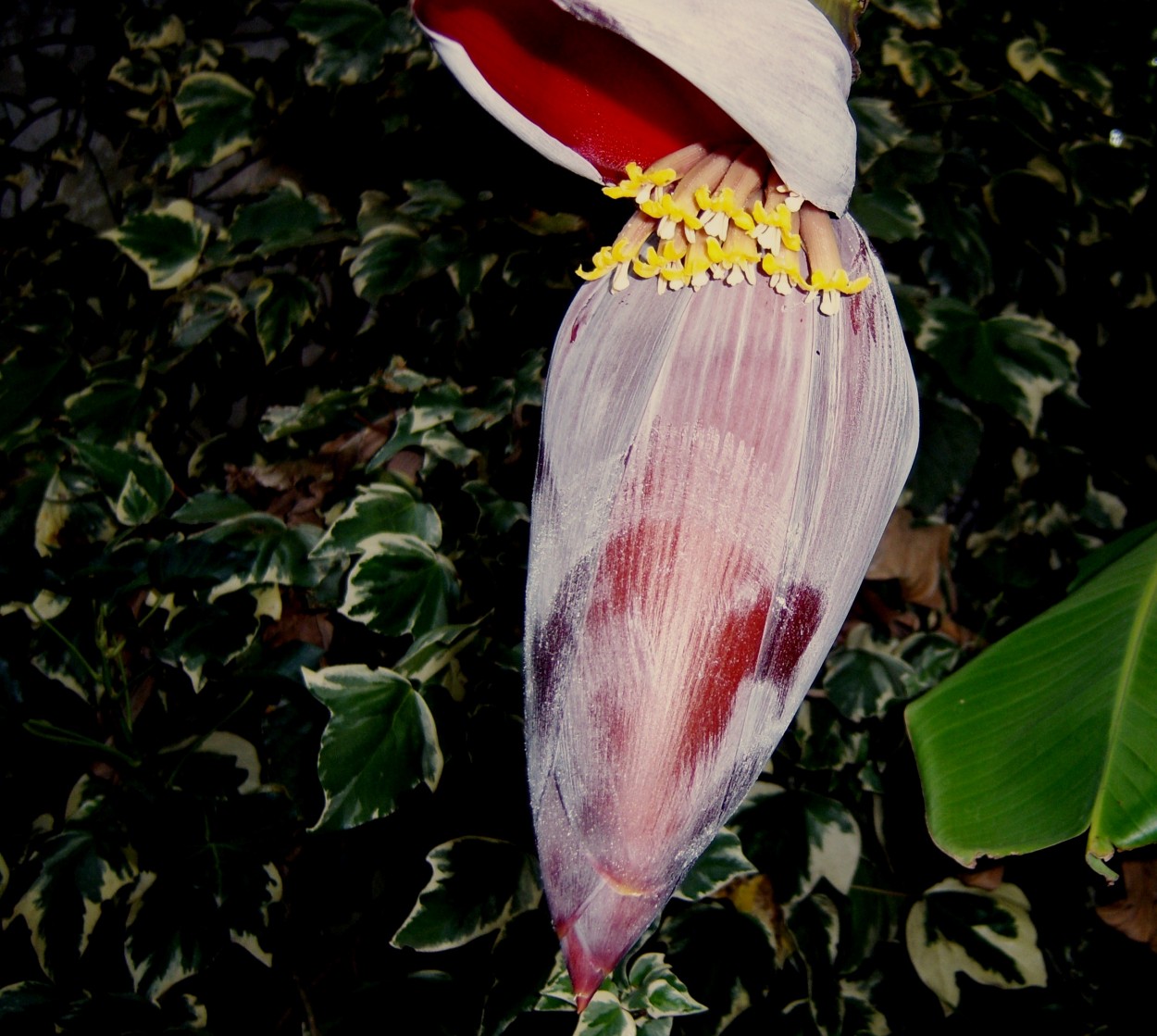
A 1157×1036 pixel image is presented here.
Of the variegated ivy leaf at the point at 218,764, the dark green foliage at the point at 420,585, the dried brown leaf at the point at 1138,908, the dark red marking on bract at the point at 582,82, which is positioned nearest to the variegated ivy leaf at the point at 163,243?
the dark green foliage at the point at 420,585

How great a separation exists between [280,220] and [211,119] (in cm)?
14

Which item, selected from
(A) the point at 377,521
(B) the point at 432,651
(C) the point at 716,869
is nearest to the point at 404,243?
(A) the point at 377,521

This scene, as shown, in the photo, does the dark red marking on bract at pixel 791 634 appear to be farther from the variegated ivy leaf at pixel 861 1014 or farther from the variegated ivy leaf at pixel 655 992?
the variegated ivy leaf at pixel 861 1014

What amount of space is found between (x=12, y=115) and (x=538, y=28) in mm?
1423

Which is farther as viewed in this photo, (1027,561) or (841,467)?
(1027,561)

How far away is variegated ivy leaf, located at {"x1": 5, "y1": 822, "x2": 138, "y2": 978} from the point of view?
59 cm

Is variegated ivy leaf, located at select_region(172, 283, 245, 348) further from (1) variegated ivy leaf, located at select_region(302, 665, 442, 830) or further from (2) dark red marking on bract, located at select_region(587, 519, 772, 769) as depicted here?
(2) dark red marking on bract, located at select_region(587, 519, 772, 769)

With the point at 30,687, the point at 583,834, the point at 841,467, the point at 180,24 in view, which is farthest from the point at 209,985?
the point at 180,24

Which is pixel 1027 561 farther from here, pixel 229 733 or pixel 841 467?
pixel 229 733

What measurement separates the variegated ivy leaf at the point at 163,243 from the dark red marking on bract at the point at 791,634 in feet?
2.35

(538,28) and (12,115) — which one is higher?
(538,28)

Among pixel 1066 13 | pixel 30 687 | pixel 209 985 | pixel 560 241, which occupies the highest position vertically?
pixel 1066 13

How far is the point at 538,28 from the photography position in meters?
0.28

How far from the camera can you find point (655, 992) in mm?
500
